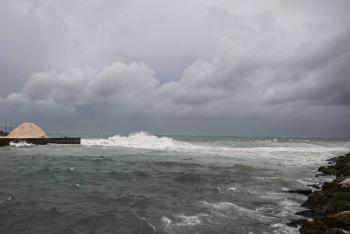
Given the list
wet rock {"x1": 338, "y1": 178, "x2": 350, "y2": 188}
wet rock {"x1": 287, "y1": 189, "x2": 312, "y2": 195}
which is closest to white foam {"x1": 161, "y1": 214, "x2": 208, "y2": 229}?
wet rock {"x1": 287, "y1": 189, "x2": 312, "y2": 195}

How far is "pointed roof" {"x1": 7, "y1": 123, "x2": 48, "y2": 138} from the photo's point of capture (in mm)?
64562

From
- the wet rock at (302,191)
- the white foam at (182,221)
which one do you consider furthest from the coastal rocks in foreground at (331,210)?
the white foam at (182,221)

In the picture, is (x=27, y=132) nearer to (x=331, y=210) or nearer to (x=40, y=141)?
(x=40, y=141)

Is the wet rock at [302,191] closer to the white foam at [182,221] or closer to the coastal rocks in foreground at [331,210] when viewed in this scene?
the coastal rocks in foreground at [331,210]

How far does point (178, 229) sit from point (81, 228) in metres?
3.46

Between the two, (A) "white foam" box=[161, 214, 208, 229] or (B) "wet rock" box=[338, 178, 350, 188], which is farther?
(B) "wet rock" box=[338, 178, 350, 188]

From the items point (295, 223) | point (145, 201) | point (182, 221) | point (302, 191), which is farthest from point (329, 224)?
point (302, 191)

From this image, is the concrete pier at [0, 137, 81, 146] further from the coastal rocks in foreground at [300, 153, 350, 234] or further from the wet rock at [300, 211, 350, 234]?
the wet rock at [300, 211, 350, 234]

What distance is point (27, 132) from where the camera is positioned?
65750 millimetres

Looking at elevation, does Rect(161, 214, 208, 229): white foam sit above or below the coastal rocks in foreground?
below

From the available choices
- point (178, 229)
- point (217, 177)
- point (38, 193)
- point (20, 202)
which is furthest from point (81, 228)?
point (217, 177)

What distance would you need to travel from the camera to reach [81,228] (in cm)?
1203

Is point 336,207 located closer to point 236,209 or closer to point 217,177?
point 236,209

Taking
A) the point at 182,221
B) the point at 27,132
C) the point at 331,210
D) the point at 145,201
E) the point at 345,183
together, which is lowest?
the point at 182,221
